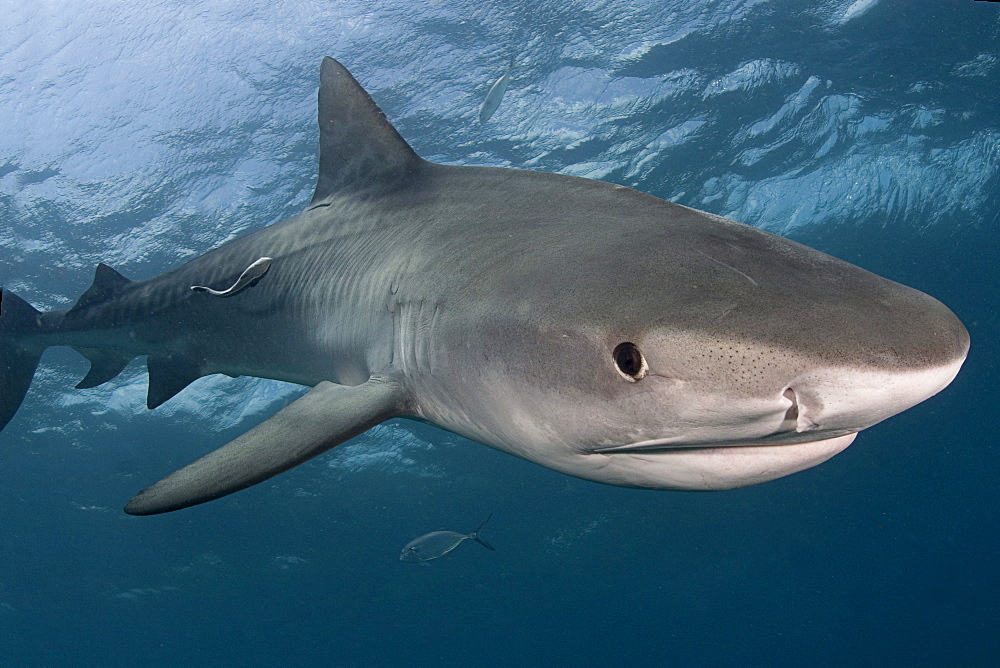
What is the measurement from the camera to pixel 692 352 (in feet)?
4.74

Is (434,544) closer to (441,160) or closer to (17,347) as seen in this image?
(441,160)

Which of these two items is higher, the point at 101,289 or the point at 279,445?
the point at 101,289

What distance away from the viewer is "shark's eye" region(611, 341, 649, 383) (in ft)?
5.08

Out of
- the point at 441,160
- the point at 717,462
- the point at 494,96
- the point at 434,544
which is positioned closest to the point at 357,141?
the point at 717,462

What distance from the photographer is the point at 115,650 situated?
5422cm

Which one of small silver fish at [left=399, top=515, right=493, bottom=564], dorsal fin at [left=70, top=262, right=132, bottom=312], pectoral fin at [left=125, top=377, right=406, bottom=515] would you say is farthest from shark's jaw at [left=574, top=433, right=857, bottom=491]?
small silver fish at [left=399, top=515, right=493, bottom=564]

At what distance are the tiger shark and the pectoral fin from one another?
11mm

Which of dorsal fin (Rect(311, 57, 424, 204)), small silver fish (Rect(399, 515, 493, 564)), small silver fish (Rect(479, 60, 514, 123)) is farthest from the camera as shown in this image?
small silver fish (Rect(399, 515, 493, 564))

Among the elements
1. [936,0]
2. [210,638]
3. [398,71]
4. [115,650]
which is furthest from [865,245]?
[115,650]

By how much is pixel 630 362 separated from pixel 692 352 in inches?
7.3

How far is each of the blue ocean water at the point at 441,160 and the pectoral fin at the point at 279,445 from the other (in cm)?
1024

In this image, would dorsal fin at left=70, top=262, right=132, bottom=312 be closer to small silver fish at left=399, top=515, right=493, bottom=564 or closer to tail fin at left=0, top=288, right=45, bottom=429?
tail fin at left=0, top=288, right=45, bottom=429

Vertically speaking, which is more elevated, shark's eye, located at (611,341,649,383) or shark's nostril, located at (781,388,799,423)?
shark's eye, located at (611,341,649,383)

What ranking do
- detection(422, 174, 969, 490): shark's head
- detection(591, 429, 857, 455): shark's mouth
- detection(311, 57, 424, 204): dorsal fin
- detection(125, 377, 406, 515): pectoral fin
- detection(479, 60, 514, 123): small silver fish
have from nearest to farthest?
1. detection(422, 174, 969, 490): shark's head
2. detection(591, 429, 857, 455): shark's mouth
3. detection(125, 377, 406, 515): pectoral fin
4. detection(311, 57, 424, 204): dorsal fin
5. detection(479, 60, 514, 123): small silver fish
